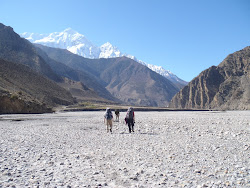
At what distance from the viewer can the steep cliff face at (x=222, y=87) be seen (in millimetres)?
121938

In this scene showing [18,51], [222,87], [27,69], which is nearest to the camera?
[27,69]

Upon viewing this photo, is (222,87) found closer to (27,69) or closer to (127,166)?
(27,69)

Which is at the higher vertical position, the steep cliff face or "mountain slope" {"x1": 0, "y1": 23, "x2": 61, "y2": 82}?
"mountain slope" {"x1": 0, "y1": 23, "x2": 61, "y2": 82}

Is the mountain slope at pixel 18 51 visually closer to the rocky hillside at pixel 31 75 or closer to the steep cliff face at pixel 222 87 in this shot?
the rocky hillside at pixel 31 75

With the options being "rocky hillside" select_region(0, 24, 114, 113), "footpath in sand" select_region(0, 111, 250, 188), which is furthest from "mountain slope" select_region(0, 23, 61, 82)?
"footpath in sand" select_region(0, 111, 250, 188)

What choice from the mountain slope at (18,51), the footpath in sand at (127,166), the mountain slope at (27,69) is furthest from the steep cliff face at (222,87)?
the footpath in sand at (127,166)

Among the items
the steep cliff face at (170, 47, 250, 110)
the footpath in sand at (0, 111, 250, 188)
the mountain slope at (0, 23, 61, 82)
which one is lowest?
the footpath in sand at (0, 111, 250, 188)

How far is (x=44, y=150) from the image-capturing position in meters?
10.5

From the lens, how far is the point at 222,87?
5566 inches

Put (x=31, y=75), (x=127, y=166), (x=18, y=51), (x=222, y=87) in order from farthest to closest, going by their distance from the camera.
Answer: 1. (x=18, y=51)
2. (x=222, y=87)
3. (x=31, y=75)
4. (x=127, y=166)

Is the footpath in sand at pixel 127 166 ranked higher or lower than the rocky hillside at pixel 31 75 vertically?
lower

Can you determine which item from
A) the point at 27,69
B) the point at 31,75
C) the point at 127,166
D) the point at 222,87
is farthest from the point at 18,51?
the point at 127,166

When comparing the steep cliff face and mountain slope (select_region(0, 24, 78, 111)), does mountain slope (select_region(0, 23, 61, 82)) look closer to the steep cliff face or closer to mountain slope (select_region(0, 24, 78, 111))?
mountain slope (select_region(0, 24, 78, 111))

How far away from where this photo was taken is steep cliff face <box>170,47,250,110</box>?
400 ft
